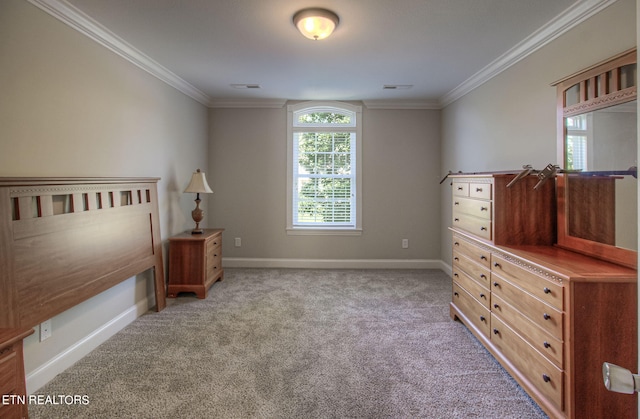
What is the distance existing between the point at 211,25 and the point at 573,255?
293cm

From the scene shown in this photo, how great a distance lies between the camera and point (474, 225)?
8.17 feet

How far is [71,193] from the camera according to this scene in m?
2.10

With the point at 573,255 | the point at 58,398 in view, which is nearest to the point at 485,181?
the point at 573,255

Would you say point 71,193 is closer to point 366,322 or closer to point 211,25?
point 211,25

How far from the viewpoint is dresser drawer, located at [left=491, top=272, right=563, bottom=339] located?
1564mm

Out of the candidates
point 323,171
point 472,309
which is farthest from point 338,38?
point 472,309

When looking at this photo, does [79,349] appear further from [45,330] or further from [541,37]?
[541,37]

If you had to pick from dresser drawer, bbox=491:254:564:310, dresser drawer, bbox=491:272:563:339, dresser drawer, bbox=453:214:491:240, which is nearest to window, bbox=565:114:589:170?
dresser drawer, bbox=453:214:491:240

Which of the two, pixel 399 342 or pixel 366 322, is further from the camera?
pixel 366 322

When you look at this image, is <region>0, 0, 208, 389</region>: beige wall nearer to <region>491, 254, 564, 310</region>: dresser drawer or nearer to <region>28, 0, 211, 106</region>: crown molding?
<region>28, 0, 211, 106</region>: crown molding

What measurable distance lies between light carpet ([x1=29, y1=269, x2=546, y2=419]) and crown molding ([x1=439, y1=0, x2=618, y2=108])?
95.6 inches

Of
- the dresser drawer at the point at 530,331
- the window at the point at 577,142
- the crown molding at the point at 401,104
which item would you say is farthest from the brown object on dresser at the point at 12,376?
the crown molding at the point at 401,104

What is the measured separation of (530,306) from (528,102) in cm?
182

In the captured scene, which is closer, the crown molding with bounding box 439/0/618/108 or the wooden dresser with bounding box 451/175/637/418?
the wooden dresser with bounding box 451/175/637/418
